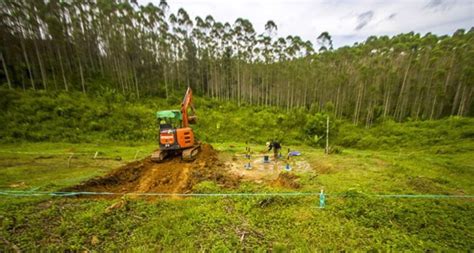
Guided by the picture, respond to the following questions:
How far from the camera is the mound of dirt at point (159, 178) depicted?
285 inches

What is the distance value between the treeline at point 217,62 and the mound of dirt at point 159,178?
2358 cm

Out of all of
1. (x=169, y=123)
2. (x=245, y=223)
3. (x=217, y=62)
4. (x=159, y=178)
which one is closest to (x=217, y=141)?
(x=169, y=123)

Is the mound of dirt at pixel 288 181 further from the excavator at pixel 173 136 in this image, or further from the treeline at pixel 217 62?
the treeline at pixel 217 62

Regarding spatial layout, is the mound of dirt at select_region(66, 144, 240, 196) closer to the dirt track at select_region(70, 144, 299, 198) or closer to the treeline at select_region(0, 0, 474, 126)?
the dirt track at select_region(70, 144, 299, 198)

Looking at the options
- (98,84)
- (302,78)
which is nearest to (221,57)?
(302,78)

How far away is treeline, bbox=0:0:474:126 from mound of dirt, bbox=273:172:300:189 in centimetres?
2833

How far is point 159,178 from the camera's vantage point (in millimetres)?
8180

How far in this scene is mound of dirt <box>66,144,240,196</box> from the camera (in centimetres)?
725

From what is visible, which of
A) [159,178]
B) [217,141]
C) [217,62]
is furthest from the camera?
[217,62]

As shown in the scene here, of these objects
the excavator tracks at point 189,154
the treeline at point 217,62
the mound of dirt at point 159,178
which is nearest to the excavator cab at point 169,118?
the excavator tracks at point 189,154

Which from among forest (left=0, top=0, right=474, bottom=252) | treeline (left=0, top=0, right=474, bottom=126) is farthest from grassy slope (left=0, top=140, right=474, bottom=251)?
treeline (left=0, top=0, right=474, bottom=126)

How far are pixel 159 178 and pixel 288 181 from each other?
17.4 ft

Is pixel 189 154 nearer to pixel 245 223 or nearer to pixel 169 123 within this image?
pixel 169 123

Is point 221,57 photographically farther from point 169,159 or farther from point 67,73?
point 169,159
